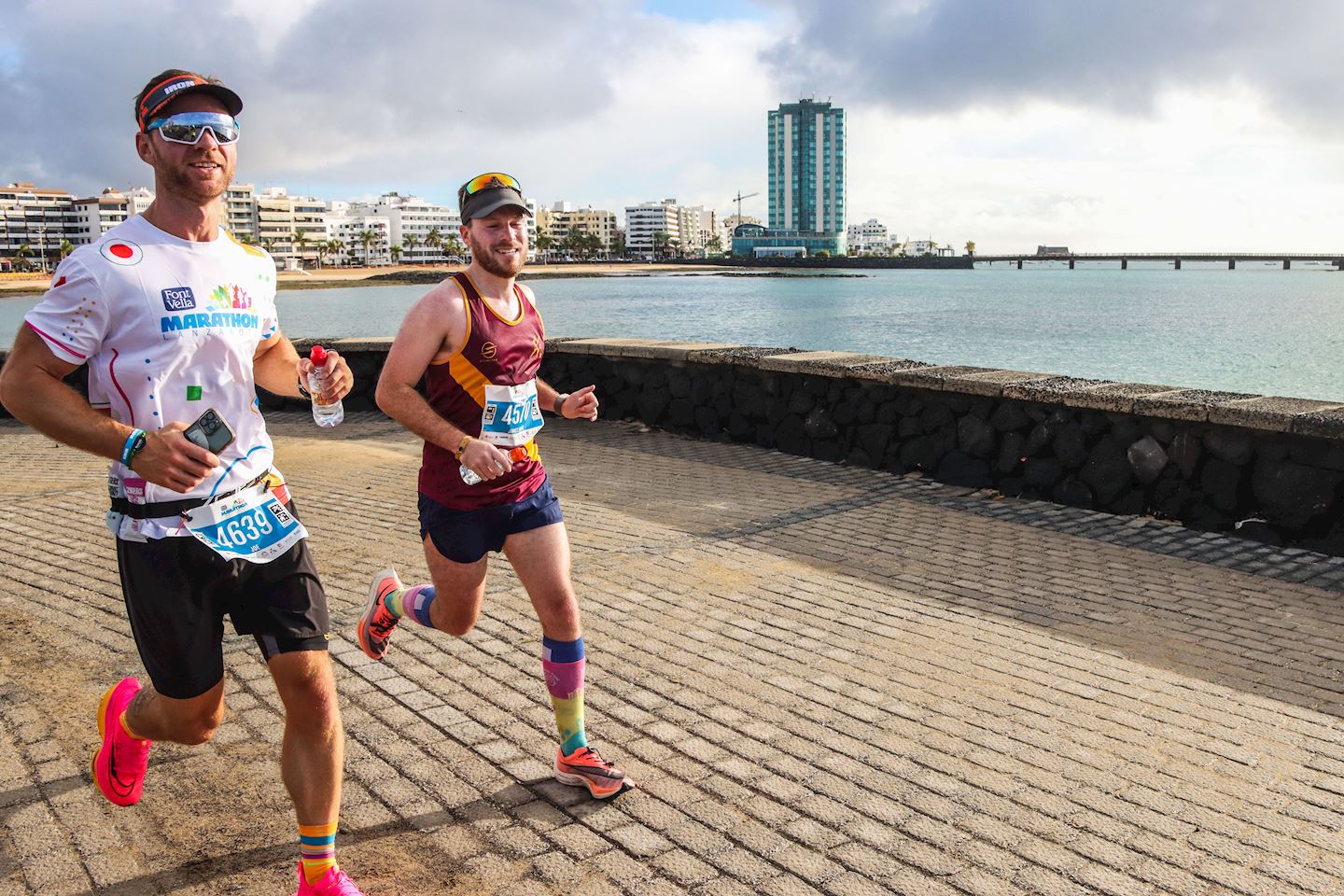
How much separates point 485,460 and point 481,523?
0.34m

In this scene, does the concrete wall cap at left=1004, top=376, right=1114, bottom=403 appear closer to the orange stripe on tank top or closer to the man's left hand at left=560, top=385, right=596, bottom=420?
the man's left hand at left=560, top=385, right=596, bottom=420

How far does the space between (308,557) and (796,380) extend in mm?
8350

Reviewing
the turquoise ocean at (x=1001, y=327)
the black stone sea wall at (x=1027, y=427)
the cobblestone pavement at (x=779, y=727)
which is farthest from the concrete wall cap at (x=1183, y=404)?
the turquoise ocean at (x=1001, y=327)

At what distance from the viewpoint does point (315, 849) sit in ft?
10.1

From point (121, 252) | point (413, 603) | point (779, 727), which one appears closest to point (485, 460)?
point (413, 603)

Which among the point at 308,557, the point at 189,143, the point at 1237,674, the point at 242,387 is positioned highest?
the point at 189,143

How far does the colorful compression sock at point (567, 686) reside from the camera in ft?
12.8

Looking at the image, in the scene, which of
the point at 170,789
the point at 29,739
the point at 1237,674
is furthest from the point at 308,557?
the point at 1237,674

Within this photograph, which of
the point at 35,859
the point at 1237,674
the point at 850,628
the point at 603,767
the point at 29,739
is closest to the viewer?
the point at 35,859

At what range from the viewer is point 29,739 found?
430 cm

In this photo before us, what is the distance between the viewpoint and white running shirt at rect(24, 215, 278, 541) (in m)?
2.93

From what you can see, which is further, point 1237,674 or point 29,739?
point 1237,674

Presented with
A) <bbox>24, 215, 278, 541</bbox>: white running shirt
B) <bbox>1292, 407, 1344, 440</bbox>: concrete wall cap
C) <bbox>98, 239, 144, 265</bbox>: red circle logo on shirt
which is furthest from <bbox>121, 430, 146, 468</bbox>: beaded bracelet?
<bbox>1292, 407, 1344, 440</bbox>: concrete wall cap

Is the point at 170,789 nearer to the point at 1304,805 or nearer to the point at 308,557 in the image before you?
the point at 308,557
